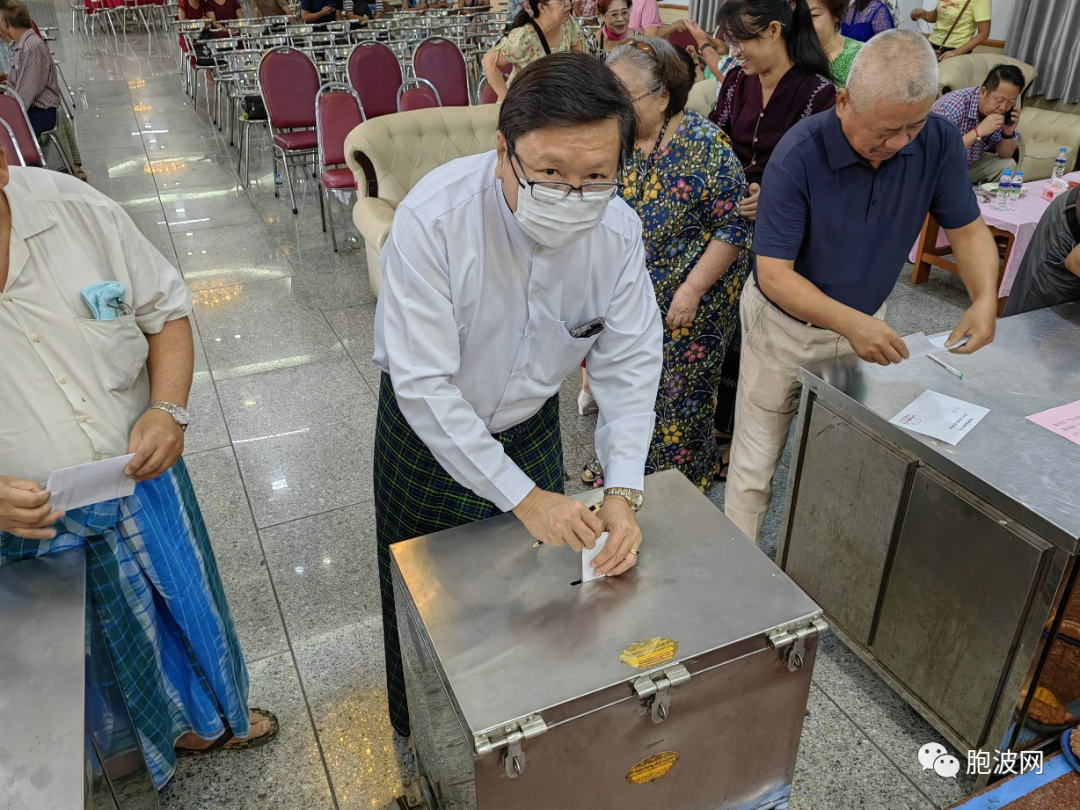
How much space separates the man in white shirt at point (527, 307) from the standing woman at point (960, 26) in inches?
244

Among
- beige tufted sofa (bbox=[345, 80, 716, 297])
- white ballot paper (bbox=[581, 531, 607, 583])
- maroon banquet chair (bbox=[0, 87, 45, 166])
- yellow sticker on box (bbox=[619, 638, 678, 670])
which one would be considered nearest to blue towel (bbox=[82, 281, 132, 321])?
white ballot paper (bbox=[581, 531, 607, 583])

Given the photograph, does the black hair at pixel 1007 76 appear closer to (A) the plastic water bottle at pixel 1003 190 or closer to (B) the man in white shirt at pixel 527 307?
(A) the plastic water bottle at pixel 1003 190

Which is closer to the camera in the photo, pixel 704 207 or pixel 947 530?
pixel 947 530

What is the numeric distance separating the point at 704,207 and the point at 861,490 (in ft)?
2.89

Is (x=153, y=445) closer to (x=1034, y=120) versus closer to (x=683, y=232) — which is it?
(x=683, y=232)

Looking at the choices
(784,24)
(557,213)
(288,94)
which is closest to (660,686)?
(557,213)

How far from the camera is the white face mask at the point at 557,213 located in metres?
1.13

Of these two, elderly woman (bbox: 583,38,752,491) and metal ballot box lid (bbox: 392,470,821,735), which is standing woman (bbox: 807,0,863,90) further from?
metal ballot box lid (bbox: 392,470,821,735)

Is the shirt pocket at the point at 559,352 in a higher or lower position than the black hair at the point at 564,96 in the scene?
lower

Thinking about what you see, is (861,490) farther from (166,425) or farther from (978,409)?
(166,425)

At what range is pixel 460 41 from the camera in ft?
26.3

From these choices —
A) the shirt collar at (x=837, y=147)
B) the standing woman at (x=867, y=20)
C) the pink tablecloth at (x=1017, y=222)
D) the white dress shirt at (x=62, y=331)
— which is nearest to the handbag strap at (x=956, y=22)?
the standing woman at (x=867, y=20)

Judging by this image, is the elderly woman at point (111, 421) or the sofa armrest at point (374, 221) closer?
the elderly woman at point (111, 421)

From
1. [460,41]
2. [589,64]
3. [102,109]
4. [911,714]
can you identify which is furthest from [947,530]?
[102,109]
